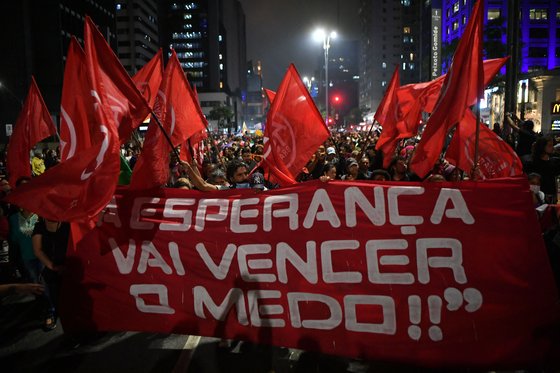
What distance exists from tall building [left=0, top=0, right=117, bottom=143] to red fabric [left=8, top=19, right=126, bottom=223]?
2296 inches

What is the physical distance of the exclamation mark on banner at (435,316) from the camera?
3.86 m

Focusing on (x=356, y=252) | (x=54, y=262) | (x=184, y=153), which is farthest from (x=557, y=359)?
(x=184, y=153)

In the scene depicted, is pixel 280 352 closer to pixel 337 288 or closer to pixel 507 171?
pixel 337 288

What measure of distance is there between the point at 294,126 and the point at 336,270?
8.88 ft

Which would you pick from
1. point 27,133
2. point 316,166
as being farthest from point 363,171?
point 27,133

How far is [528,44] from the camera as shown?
71250 mm

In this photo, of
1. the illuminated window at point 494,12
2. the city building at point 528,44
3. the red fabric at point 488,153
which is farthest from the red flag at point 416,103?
the illuminated window at point 494,12

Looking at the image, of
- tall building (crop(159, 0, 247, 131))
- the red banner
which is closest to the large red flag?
the red banner

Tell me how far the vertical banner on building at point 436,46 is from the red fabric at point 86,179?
63758 millimetres

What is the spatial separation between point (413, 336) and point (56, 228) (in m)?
3.95

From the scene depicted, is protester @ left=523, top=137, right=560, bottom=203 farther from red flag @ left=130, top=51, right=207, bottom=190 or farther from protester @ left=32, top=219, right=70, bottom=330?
protester @ left=32, top=219, right=70, bottom=330

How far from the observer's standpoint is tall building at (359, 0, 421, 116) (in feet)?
429

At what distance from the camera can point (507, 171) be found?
5.75 m

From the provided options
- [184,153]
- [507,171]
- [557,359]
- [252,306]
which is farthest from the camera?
[184,153]
